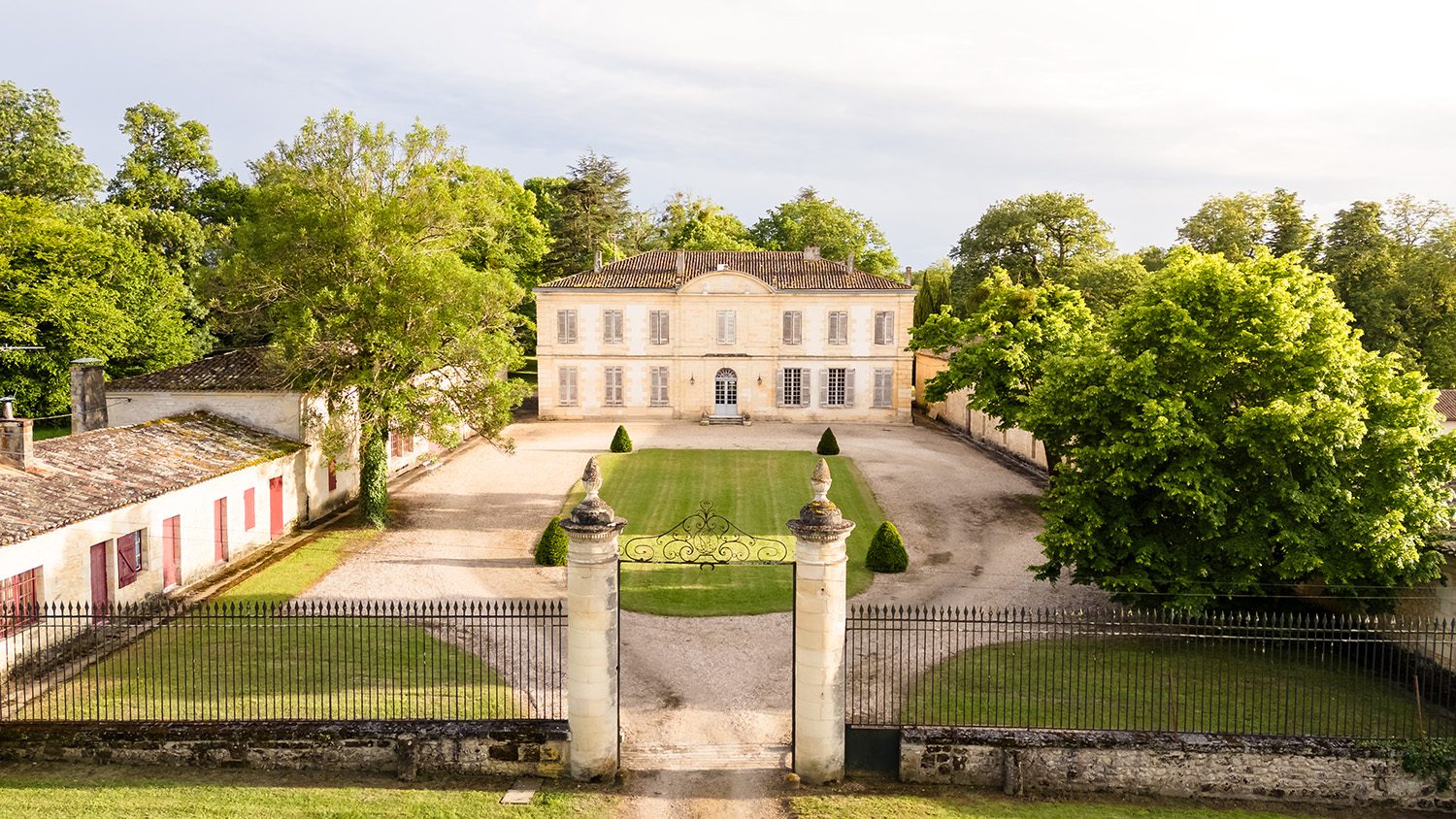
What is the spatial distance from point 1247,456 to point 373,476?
18.5m

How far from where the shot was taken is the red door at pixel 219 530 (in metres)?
19.0

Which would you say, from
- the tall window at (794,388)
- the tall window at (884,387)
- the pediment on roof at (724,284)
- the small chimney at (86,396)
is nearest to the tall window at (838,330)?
the tall window at (794,388)

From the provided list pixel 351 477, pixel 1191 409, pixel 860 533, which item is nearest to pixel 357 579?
pixel 351 477

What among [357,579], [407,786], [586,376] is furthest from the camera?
[586,376]

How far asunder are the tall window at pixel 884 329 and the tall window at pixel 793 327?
3.35 metres

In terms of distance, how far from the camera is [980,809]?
10.1 metres

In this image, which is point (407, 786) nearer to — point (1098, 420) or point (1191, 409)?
point (1098, 420)

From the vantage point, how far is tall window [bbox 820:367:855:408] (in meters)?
42.1

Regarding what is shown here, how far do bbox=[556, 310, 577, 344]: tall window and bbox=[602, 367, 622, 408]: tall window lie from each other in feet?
6.99

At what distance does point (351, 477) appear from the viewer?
26156 millimetres

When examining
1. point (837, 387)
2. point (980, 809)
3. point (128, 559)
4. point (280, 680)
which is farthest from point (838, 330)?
point (980, 809)

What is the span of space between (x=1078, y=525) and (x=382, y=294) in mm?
15361

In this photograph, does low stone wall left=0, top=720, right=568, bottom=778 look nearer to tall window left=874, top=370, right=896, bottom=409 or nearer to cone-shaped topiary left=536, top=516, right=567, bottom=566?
cone-shaped topiary left=536, top=516, right=567, bottom=566

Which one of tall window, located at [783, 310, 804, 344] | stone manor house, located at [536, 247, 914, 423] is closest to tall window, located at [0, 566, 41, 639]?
stone manor house, located at [536, 247, 914, 423]
